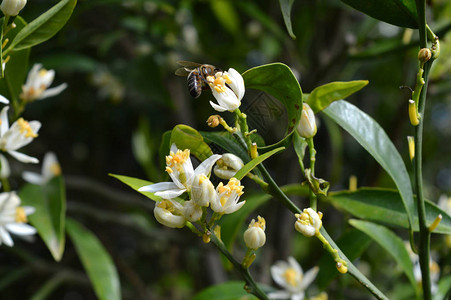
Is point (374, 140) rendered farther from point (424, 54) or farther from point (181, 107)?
point (181, 107)

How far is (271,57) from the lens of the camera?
185 centimetres

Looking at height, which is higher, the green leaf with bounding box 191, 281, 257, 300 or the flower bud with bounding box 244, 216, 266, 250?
the flower bud with bounding box 244, 216, 266, 250

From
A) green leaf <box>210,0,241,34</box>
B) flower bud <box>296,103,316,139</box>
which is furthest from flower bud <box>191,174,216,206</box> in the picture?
green leaf <box>210,0,241,34</box>

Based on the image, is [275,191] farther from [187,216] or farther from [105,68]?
[105,68]

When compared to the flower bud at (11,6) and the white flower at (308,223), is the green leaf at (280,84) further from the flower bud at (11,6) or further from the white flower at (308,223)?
the flower bud at (11,6)

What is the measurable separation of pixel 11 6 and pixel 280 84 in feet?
0.95

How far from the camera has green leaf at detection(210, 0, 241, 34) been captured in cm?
166

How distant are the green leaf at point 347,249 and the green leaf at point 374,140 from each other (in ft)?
0.66

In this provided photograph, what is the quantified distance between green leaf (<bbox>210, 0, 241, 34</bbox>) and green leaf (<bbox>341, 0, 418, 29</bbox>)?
1.14m

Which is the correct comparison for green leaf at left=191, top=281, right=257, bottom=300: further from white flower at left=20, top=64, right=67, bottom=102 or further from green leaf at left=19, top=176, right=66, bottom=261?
white flower at left=20, top=64, right=67, bottom=102

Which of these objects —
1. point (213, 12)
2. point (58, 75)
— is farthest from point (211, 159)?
point (58, 75)

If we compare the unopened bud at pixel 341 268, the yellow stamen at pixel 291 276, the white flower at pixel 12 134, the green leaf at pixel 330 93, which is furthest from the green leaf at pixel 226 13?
the unopened bud at pixel 341 268

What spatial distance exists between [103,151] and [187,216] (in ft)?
5.49

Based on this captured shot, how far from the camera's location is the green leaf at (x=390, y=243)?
74cm
